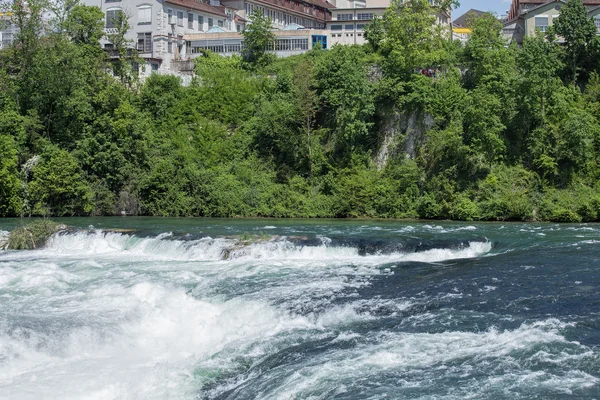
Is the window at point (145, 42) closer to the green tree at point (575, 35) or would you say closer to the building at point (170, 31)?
the building at point (170, 31)

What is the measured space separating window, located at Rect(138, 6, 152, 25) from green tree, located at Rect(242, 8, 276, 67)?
7979mm

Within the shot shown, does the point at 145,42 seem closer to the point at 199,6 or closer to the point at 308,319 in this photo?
the point at 199,6

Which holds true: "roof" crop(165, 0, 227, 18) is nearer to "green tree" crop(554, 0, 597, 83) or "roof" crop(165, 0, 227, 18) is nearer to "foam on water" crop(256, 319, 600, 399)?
"green tree" crop(554, 0, 597, 83)

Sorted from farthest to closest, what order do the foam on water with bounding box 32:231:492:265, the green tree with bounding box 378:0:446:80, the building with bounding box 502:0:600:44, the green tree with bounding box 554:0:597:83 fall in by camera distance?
1. the building with bounding box 502:0:600:44
2. the green tree with bounding box 554:0:597:83
3. the green tree with bounding box 378:0:446:80
4. the foam on water with bounding box 32:231:492:265

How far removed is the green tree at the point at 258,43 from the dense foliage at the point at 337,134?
22.3ft

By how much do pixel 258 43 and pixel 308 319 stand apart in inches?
1663

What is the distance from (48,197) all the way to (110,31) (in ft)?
66.0

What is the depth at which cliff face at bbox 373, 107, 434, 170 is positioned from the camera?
44.2m

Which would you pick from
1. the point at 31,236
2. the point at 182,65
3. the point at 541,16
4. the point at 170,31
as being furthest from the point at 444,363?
the point at 170,31

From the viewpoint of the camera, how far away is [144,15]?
196 feet

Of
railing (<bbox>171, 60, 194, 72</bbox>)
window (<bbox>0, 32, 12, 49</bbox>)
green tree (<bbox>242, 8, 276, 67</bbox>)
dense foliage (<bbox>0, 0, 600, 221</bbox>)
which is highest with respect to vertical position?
window (<bbox>0, 32, 12, 49</bbox>)

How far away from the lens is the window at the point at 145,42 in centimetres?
5966

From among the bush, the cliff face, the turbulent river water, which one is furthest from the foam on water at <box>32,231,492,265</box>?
the cliff face

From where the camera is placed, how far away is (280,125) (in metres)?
46.9
